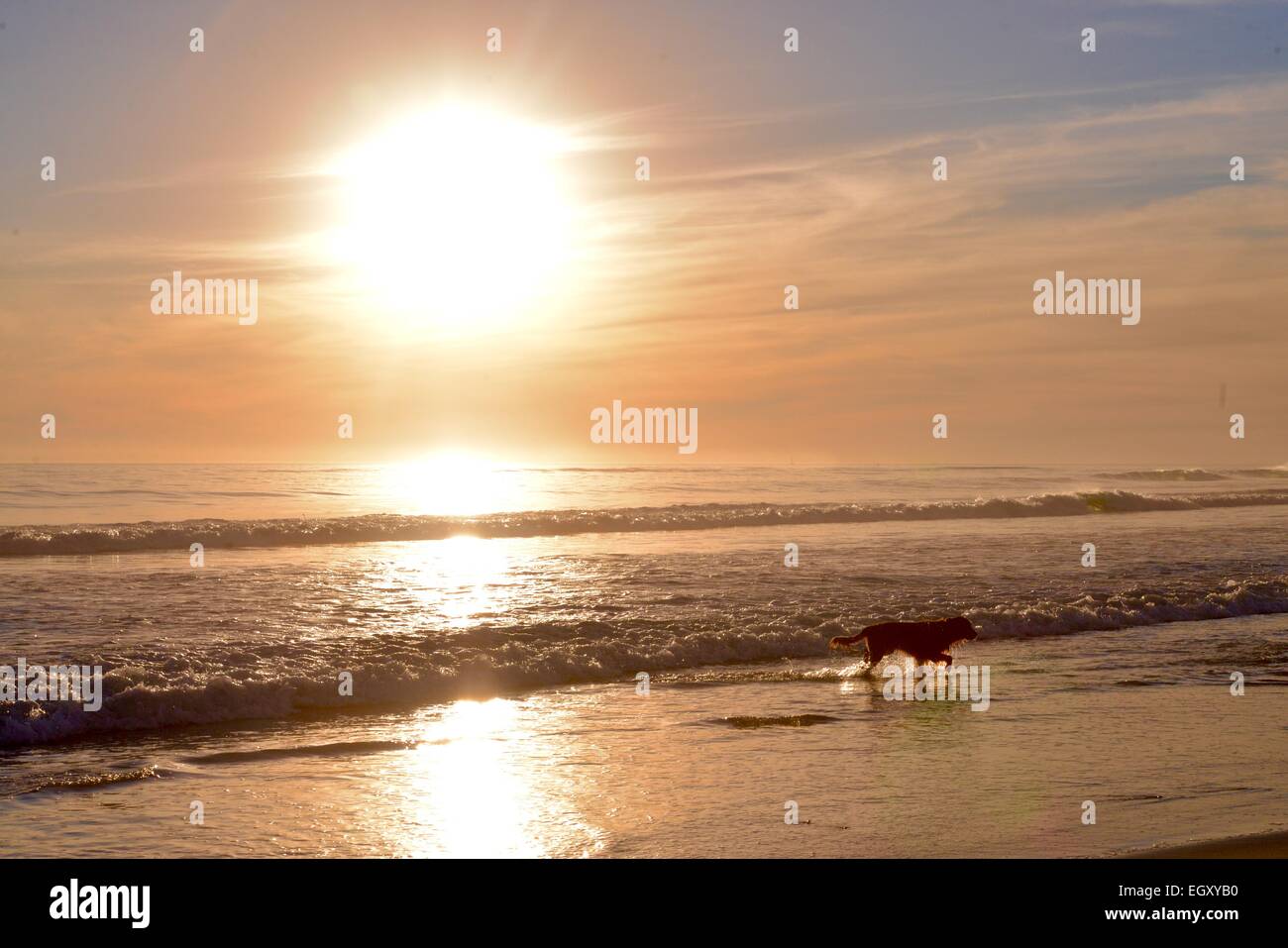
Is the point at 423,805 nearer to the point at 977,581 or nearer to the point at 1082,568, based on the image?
the point at 977,581

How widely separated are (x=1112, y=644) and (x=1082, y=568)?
28.6 feet

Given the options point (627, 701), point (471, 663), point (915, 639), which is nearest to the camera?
point (627, 701)

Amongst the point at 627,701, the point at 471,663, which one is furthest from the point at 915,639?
the point at 471,663

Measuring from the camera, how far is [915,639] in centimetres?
1432

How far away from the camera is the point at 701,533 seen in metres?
35.8

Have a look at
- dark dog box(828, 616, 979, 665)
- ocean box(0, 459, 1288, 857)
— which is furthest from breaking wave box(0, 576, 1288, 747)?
dark dog box(828, 616, 979, 665)

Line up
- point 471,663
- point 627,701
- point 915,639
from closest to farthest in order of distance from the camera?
1. point 627,701
2. point 915,639
3. point 471,663

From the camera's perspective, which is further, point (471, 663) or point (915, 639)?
point (471, 663)

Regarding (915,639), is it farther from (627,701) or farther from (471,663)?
(471,663)

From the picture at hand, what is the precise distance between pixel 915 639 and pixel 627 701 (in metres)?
4.00

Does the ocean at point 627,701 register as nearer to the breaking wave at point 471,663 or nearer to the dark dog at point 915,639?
the breaking wave at point 471,663

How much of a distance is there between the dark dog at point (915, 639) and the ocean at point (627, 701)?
1.63ft

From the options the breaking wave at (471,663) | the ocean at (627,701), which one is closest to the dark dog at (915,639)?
the ocean at (627,701)
